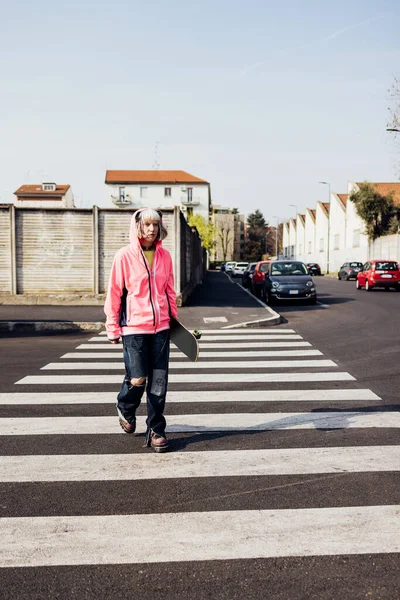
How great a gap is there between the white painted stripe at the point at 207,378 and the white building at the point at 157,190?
3747 inches

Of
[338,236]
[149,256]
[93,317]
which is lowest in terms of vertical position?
[93,317]

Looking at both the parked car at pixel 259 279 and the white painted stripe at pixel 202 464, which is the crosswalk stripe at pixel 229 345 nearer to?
the white painted stripe at pixel 202 464

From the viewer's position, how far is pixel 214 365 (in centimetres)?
920

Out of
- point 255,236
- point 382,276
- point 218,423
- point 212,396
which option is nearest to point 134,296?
point 218,423

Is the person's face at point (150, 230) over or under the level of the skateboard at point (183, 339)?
over

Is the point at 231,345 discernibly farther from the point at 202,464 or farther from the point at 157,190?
the point at 157,190

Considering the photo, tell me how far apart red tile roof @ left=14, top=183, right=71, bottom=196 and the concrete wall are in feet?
252

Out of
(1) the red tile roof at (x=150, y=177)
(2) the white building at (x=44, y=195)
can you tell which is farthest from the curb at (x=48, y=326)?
(1) the red tile roof at (x=150, y=177)

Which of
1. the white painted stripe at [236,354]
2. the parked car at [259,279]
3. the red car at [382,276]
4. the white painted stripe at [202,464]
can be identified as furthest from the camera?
the red car at [382,276]

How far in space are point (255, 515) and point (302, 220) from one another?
302 feet

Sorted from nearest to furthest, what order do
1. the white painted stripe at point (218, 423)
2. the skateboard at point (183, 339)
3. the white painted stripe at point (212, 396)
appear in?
the skateboard at point (183, 339)
the white painted stripe at point (218, 423)
the white painted stripe at point (212, 396)

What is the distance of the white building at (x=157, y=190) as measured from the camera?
343 ft

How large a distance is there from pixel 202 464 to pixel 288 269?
19058mm

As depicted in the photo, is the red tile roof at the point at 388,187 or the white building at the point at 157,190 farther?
the white building at the point at 157,190
